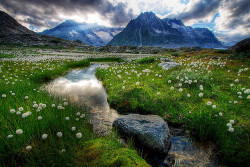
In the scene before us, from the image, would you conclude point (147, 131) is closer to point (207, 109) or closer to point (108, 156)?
point (108, 156)

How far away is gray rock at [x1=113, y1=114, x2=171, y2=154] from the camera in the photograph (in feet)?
9.65

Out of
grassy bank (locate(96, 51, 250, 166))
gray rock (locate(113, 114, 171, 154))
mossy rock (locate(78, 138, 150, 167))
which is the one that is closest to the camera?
mossy rock (locate(78, 138, 150, 167))

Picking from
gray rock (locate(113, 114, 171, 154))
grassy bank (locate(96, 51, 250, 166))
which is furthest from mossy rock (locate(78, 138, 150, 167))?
grassy bank (locate(96, 51, 250, 166))

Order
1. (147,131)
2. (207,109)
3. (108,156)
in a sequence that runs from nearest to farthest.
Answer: (108,156) → (147,131) → (207,109)

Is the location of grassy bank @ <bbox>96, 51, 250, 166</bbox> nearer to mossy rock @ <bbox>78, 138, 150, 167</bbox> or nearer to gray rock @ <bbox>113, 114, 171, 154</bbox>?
gray rock @ <bbox>113, 114, 171, 154</bbox>

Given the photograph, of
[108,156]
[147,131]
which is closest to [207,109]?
[147,131]

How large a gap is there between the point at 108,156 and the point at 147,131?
1288mm

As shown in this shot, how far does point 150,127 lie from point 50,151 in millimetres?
2475

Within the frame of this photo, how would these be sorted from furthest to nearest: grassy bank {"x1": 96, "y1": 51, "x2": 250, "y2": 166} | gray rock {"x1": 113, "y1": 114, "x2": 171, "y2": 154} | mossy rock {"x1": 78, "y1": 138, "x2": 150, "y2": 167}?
gray rock {"x1": 113, "y1": 114, "x2": 171, "y2": 154} → grassy bank {"x1": 96, "y1": 51, "x2": 250, "y2": 166} → mossy rock {"x1": 78, "y1": 138, "x2": 150, "y2": 167}

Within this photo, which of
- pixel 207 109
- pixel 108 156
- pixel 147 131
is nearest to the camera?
pixel 108 156

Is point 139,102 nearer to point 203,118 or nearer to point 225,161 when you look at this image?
point 203,118

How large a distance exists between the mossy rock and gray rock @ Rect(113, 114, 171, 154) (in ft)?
2.30

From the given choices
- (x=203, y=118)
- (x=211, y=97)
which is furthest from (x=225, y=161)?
(x=211, y=97)

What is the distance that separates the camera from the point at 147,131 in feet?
10.4
